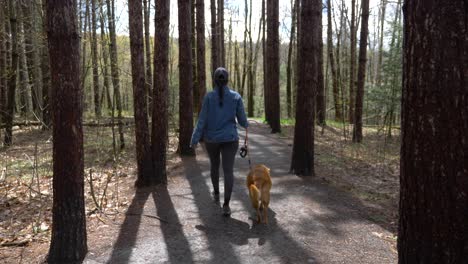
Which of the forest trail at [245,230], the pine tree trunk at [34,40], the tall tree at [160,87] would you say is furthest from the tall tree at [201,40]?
the forest trail at [245,230]

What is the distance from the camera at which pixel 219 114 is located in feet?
18.7

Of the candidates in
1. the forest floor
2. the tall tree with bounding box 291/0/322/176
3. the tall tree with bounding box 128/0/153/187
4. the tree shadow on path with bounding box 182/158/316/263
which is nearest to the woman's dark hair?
the tree shadow on path with bounding box 182/158/316/263

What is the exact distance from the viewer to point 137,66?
7.68 metres

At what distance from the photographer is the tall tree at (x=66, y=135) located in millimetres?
4160

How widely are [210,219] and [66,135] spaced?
2.58 m

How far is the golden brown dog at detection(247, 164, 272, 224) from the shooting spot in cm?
548

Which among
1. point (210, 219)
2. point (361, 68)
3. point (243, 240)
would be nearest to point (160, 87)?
point (210, 219)

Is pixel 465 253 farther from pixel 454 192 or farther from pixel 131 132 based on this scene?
pixel 131 132

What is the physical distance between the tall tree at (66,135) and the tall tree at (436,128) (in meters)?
3.42

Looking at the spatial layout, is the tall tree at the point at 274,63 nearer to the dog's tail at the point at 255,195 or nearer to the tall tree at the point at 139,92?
the tall tree at the point at 139,92

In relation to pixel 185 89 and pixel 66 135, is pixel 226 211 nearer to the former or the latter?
pixel 66 135

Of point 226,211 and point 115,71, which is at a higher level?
point 115,71

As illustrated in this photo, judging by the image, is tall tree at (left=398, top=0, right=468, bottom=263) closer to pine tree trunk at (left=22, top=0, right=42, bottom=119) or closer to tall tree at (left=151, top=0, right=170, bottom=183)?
tall tree at (left=151, top=0, right=170, bottom=183)

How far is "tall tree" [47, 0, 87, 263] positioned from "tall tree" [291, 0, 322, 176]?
205 inches
